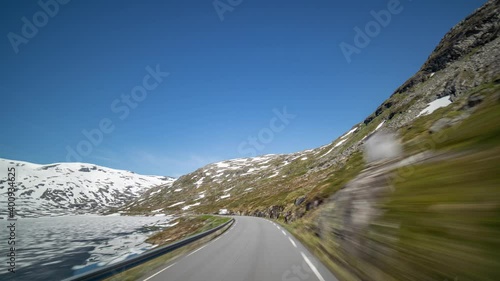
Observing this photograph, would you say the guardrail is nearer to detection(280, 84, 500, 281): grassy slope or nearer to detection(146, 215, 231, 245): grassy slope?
detection(280, 84, 500, 281): grassy slope

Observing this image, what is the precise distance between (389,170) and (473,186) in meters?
5.98

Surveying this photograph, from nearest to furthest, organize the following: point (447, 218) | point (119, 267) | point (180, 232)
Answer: point (447, 218), point (119, 267), point (180, 232)

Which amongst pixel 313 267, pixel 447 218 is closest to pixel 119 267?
pixel 313 267

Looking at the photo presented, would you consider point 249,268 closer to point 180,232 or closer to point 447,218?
point 447,218

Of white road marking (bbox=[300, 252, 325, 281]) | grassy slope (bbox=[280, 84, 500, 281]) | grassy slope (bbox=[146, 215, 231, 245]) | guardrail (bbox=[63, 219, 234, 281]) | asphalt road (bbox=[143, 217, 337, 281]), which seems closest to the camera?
grassy slope (bbox=[280, 84, 500, 281])

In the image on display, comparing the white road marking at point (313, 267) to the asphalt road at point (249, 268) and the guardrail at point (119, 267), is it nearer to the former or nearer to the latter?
the asphalt road at point (249, 268)

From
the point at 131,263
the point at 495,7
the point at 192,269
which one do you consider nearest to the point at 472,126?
the point at 192,269

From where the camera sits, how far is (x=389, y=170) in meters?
12.2

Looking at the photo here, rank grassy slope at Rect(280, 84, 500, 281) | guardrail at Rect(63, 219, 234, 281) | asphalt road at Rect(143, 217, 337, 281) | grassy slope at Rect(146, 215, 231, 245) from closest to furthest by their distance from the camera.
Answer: grassy slope at Rect(280, 84, 500, 281) < guardrail at Rect(63, 219, 234, 281) < asphalt road at Rect(143, 217, 337, 281) < grassy slope at Rect(146, 215, 231, 245)

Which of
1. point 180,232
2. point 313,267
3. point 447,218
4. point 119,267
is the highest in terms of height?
point 180,232

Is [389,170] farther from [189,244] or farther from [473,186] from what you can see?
[189,244]

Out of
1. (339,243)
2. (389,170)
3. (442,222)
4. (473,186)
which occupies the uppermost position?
(389,170)

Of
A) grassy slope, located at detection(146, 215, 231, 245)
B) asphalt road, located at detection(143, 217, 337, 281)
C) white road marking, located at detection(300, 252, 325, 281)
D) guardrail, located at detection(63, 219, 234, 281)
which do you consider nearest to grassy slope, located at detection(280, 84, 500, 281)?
white road marking, located at detection(300, 252, 325, 281)

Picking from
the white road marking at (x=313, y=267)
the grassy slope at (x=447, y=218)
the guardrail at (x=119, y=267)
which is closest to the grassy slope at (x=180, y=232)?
the guardrail at (x=119, y=267)
